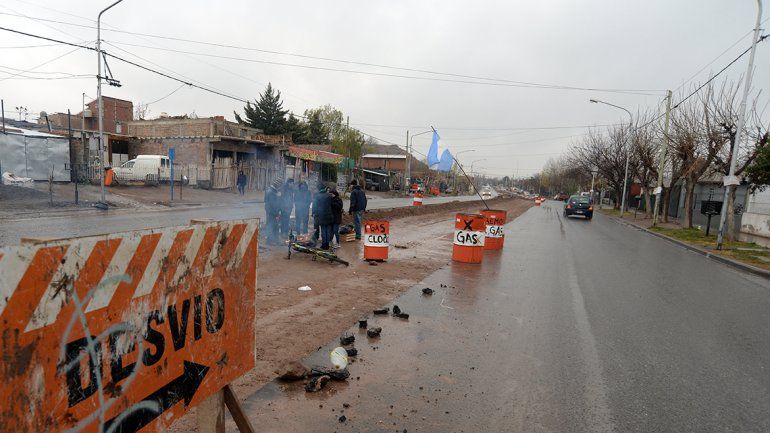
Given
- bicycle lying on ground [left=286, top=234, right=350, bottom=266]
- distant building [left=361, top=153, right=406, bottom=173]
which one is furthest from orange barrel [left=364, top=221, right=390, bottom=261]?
distant building [left=361, top=153, right=406, bottom=173]

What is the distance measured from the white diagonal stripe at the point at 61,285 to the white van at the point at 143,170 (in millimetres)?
25965

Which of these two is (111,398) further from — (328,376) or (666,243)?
(666,243)

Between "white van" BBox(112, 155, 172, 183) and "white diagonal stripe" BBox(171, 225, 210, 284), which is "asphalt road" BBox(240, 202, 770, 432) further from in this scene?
"white van" BBox(112, 155, 172, 183)

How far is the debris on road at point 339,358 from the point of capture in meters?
3.86

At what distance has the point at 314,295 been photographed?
20.9 feet

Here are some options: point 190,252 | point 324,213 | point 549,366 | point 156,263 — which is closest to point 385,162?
point 324,213

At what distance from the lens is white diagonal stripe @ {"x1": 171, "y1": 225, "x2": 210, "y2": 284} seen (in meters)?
2.11

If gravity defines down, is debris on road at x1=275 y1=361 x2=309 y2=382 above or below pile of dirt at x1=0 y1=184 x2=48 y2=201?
below

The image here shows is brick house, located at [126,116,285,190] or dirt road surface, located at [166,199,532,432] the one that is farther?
brick house, located at [126,116,285,190]

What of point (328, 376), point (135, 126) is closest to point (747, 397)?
point (328, 376)

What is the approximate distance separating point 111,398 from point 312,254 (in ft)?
24.5

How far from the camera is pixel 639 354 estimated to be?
15.3 ft

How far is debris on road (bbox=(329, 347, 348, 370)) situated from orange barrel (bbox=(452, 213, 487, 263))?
19.2ft

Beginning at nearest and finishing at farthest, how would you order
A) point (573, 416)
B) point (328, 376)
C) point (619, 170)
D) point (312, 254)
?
point (573, 416) < point (328, 376) < point (312, 254) < point (619, 170)
